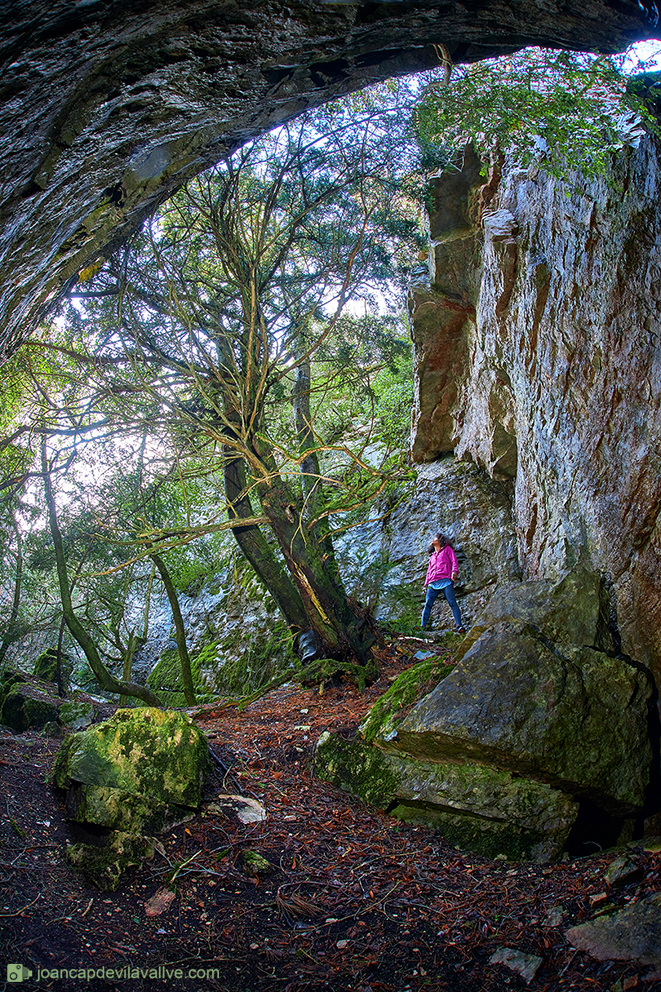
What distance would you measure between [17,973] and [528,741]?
3.33 metres

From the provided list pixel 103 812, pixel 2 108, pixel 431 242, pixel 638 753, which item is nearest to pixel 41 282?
pixel 2 108

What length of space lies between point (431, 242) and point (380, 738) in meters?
7.91

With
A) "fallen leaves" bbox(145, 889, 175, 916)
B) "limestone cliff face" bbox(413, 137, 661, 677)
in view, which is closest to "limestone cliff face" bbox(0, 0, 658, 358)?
"limestone cliff face" bbox(413, 137, 661, 677)

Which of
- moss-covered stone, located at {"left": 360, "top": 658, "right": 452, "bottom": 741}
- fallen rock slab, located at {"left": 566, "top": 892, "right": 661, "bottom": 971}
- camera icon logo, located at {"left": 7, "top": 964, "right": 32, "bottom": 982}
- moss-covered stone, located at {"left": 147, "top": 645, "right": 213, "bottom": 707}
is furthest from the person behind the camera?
moss-covered stone, located at {"left": 147, "top": 645, "right": 213, "bottom": 707}

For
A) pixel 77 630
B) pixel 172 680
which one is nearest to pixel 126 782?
pixel 77 630

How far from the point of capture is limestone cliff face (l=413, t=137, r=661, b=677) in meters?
4.15

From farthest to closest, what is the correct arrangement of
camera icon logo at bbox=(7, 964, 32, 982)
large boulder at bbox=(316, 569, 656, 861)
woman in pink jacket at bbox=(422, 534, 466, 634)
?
1. woman in pink jacket at bbox=(422, 534, 466, 634)
2. large boulder at bbox=(316, 569, 656, 861)
3. camera icon logo at bbox=(7, 964, 32, 982)

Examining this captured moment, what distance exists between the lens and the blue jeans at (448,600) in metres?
8.20

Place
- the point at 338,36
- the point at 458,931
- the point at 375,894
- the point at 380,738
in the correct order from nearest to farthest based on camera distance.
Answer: the point at 338,36, the point at 458,931, the point at 375,894, the point at 380,738

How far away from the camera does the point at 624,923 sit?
111 inches

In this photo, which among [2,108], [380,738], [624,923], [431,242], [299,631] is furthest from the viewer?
[431,242]

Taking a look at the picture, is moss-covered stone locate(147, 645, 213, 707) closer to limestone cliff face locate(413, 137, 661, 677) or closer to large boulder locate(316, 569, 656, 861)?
large boulder locate(316, 569, 656, 861)

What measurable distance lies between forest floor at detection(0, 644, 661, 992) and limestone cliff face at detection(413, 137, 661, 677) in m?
2.08

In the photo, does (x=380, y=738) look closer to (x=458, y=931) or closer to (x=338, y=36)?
(x=458, y=931)
